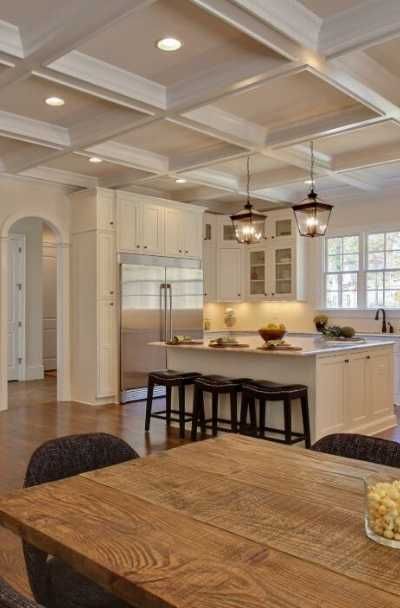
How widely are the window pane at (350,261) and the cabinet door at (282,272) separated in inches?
29.0

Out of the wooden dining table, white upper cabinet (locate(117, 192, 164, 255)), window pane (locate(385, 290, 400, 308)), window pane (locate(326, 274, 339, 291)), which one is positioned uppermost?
white upper cabinet (locate(117, 192, 164, 255))

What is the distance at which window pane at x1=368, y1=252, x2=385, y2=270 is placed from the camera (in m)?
7.69

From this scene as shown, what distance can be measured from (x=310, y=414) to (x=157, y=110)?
2821mm

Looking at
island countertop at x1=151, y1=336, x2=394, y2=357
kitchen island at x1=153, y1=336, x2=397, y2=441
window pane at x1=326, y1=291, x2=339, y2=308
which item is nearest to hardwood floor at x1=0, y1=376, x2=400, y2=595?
kitchen island at x1=153, y1=336, x2=397, y2=441

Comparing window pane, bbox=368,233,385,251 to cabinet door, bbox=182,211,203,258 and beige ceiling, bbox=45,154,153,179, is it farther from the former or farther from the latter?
beige ceiling, bbox=45,154,153,179

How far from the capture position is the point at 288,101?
4.59 metres

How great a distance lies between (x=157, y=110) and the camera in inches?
174

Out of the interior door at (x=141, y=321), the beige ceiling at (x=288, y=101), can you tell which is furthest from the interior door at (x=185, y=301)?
the beige ceiling at (x=288, y=101)

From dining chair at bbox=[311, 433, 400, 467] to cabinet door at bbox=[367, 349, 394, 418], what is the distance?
11.7 feet

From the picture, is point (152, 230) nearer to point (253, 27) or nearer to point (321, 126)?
point (321, 126)

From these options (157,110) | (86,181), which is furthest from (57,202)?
(157,110)

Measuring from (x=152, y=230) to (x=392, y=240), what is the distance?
10.8 feet

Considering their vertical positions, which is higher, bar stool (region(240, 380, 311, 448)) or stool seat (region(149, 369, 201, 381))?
stool seat (region(149, 369, 201, 381))

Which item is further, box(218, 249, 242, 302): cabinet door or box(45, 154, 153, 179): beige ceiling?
box(218, 249, 242, 302): cabinet door
